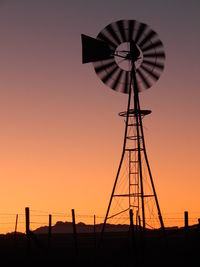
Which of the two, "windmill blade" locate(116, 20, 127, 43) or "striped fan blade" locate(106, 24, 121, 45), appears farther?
"striped fan blade" locate(106, 24, 121, 45)

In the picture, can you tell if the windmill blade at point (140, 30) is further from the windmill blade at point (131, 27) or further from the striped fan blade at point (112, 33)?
the striped fan blade at point (112, 33)

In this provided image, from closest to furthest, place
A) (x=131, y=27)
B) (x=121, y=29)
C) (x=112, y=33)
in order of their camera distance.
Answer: (x=131, y=27)
(x=121, y=29)
(x=112, y=33)

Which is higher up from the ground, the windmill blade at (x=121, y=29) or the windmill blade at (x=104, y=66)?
the windmill blade at (x=121, y=29)

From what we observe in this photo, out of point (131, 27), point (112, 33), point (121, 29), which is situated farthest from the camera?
point (112, 33)

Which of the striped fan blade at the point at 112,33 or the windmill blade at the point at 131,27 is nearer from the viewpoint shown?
the windmill blade at the point at 131,27

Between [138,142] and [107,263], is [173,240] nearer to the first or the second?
[138,142]

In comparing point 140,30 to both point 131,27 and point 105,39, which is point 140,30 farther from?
point 105,39

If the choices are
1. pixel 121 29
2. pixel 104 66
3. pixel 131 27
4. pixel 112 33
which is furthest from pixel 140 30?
pixel 104 66

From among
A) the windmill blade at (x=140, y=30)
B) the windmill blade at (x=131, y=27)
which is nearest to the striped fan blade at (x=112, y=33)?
the windmill blade at (x=131, y=27)

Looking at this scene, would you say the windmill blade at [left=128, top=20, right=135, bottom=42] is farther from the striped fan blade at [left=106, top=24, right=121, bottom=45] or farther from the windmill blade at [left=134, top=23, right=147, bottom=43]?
the striped fan blade at [left=106, top=24, right=121, bottom=45]

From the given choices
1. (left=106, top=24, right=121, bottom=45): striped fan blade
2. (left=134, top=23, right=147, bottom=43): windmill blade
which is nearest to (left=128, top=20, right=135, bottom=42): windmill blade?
(left=134, top=23, right=147, bottom=43): windmill blade

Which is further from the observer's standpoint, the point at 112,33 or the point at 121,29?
the point at 112,33

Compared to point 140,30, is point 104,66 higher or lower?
lower

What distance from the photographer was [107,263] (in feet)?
80.4
